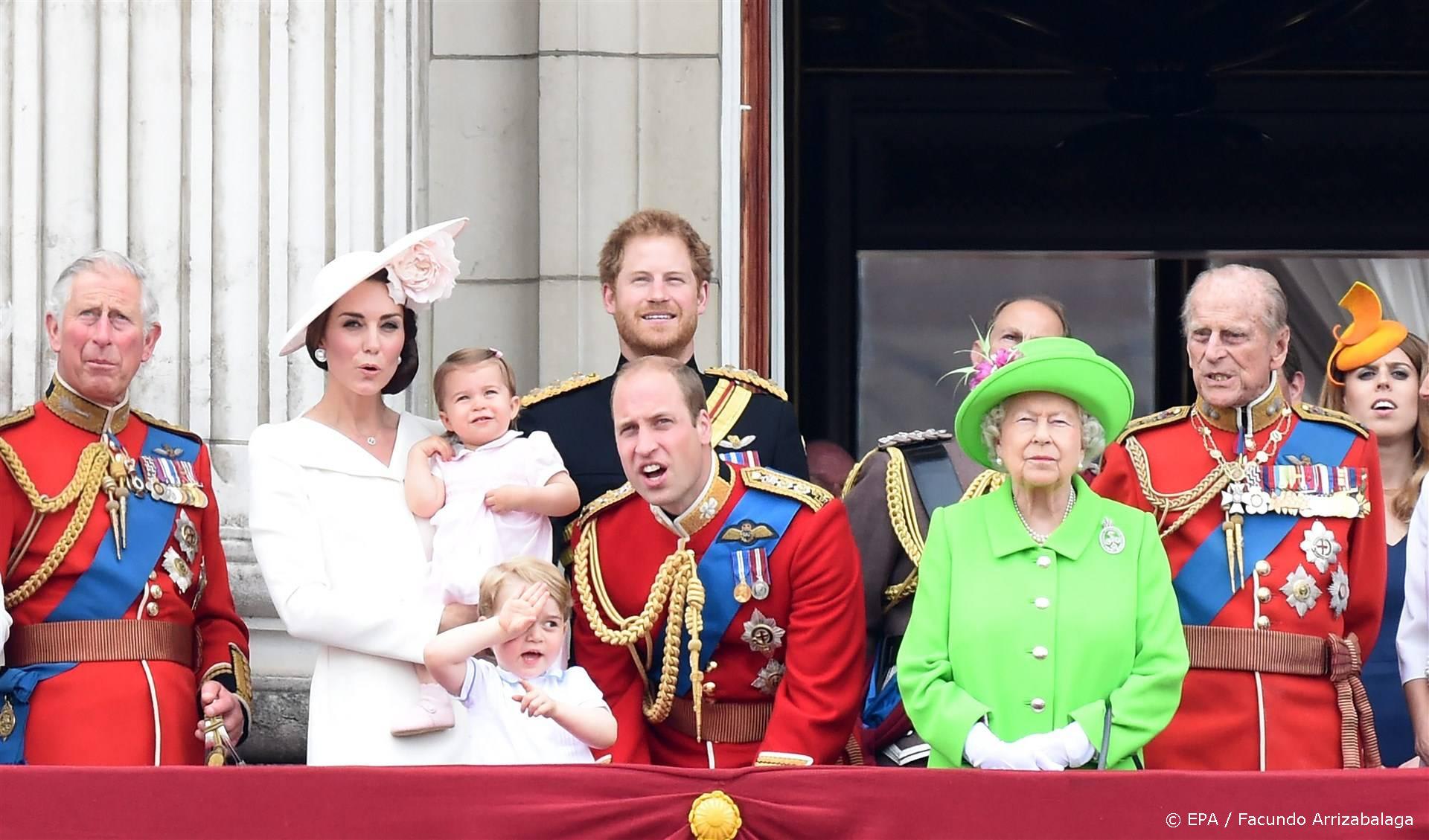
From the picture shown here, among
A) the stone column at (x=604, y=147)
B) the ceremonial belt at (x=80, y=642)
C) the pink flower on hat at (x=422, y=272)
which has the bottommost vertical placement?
the ceremonial belt at (x=80, y=642)

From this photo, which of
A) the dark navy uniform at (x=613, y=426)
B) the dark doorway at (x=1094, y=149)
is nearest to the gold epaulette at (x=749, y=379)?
the dark navy uniform at (x=613, y=426)

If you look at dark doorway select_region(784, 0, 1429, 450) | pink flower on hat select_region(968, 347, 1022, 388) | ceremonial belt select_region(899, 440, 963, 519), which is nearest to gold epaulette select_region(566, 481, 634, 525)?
ceremonial belt select_region(899, 440, 963, 519)

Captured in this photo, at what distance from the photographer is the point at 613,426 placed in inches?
206

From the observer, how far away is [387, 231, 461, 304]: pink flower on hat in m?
4.95

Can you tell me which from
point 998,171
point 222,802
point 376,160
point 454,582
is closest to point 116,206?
point 376,160

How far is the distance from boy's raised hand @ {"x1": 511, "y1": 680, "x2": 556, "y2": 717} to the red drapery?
0.33 meters

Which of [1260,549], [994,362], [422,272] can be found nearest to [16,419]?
[422,272]

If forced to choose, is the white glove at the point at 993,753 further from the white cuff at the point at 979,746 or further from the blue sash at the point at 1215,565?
the blue sash at the point at 1215,565

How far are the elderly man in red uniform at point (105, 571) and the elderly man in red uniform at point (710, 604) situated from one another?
854 mm

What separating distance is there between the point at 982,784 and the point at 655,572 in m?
1.01

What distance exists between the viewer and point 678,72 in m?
6.90

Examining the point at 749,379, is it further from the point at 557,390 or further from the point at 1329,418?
the point at 1329,418

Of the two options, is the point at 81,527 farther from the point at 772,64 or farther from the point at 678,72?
the point at 772,64

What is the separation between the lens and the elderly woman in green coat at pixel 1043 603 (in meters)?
4.42
